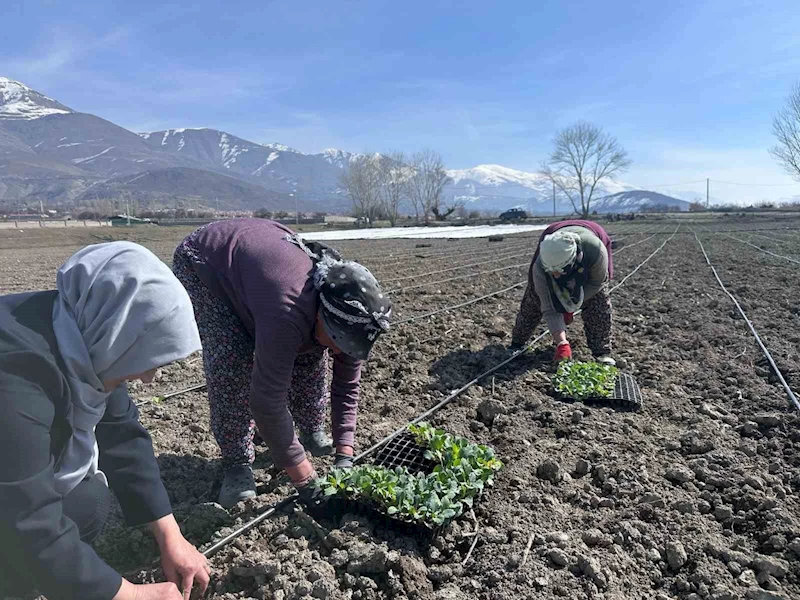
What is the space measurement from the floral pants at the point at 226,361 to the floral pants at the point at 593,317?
2.35 metres

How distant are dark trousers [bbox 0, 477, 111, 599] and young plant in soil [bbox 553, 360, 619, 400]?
277 cm

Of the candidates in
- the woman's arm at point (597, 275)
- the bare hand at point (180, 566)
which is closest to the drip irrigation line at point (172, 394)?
the bare hand at point (180, 566)

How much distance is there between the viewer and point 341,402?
8.46 feet

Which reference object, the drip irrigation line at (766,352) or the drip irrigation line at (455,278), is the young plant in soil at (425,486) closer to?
the drip irrigation line at (766,352)

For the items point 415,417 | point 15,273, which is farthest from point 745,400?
point 15,273

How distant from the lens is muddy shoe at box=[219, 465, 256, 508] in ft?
8.26

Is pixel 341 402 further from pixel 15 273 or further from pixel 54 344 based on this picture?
pixel 15 273

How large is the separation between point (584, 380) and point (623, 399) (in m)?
0.29

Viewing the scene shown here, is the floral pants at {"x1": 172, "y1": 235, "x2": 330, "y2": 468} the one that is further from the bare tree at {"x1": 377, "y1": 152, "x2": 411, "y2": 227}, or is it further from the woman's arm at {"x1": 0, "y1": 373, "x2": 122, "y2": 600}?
the bare tree at {"x1": 377, "y1": 152, "x2": 411, "y2": 227}

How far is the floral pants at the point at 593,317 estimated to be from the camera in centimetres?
453

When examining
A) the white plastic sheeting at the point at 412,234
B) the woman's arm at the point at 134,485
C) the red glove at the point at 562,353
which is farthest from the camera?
the white plastic sheeting at the point at 412,234

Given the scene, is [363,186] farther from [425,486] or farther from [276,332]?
[276,332]

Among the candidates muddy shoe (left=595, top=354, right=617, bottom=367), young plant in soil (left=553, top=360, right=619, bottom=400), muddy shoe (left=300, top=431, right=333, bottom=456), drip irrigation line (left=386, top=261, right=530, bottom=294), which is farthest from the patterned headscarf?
drip irrigation line (left=386, top=261, right=530, bottom=294)

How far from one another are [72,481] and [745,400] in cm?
378
